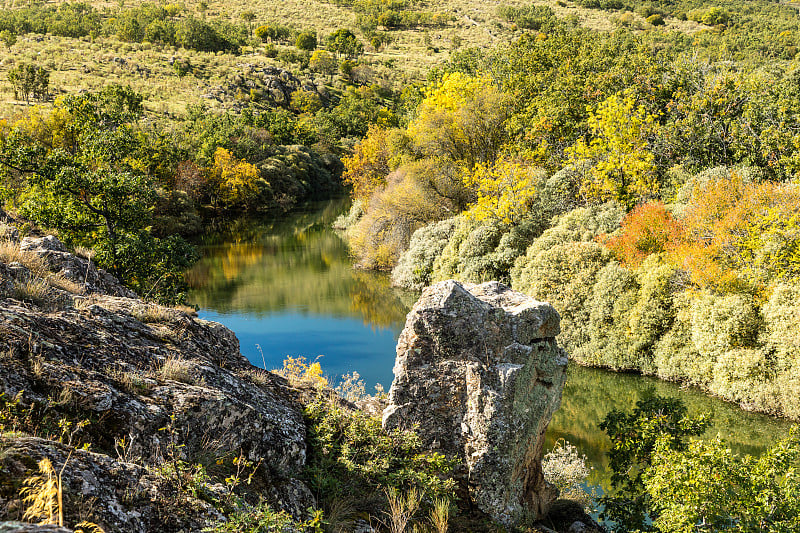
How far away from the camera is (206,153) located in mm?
59438

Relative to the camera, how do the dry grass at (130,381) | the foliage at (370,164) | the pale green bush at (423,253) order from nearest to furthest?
the dry grass at (130,381) → the pale green bush at (423,253) → the foliage at (370,164)

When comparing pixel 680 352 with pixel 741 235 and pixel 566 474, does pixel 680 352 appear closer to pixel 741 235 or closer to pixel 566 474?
pixel 741 235

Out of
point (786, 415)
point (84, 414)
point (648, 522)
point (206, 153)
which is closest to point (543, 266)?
point (786, 415)

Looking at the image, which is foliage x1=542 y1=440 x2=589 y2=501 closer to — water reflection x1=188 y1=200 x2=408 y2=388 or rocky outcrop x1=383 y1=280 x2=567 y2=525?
rocky outcrop x1=383 y1=280 x2=567 y2=525

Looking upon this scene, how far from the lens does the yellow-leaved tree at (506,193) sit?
31.2 m

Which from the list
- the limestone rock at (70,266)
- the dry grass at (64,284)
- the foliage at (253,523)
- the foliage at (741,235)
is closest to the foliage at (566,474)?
the foliage at (253,523)

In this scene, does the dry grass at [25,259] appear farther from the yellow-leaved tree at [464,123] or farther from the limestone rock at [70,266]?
the yellow-leaved tree at [464,123]

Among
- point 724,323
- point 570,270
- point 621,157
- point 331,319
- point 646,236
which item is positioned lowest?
point 331,319

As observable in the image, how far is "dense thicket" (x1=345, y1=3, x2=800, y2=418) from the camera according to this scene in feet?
65.2

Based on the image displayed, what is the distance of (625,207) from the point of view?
28.0m

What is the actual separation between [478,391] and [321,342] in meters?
18.8

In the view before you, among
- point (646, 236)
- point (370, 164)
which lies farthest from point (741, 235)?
point (370, 164)

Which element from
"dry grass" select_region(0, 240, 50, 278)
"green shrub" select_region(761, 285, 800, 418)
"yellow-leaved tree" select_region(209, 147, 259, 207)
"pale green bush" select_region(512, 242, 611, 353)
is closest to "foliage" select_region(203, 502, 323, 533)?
"dry grass" select_region(0, 240, 50, 278)

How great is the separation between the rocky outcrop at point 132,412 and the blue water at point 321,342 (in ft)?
44.9
